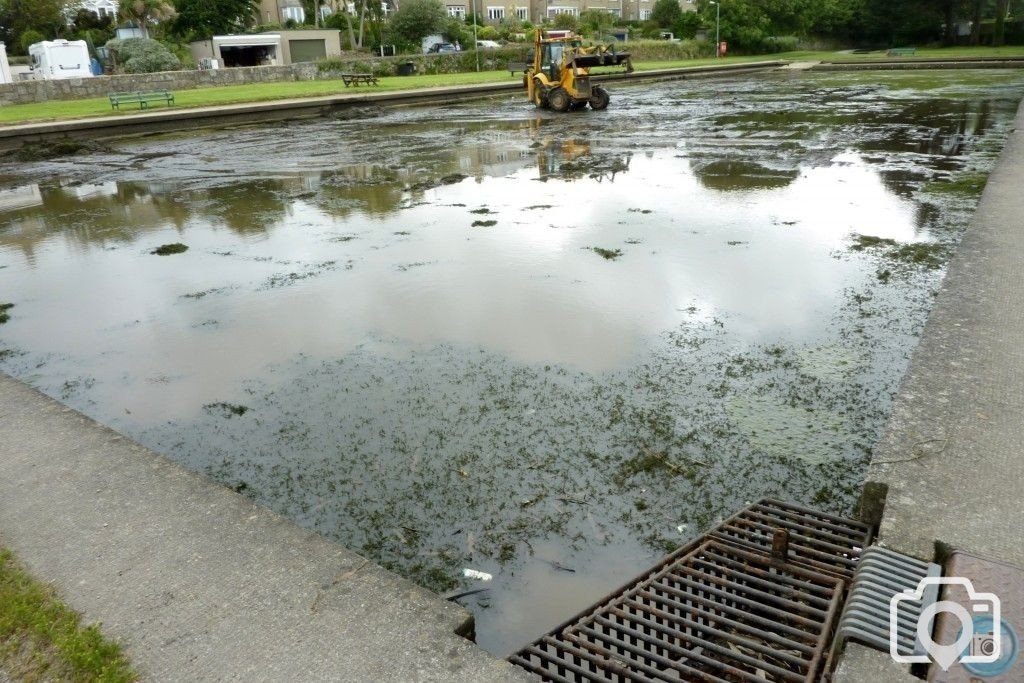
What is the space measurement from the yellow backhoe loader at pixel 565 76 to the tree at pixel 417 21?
127ft

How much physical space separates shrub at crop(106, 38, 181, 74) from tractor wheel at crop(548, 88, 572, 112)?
2959cm

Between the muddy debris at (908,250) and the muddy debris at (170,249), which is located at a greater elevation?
the muddy debris at (170,249)

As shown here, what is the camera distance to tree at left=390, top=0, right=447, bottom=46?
197 feet

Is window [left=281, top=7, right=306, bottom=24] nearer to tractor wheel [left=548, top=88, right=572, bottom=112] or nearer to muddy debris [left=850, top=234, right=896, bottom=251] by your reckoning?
tractor wheel [left=548, top=88, right=572, bottom=112]

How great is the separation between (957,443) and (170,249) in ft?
27.9

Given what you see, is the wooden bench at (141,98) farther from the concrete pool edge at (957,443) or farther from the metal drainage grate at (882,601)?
the metal drainage grate at (882,601)

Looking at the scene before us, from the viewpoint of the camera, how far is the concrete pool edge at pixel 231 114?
71.1 ft

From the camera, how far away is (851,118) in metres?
19.7

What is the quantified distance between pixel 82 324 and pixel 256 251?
2.47 meters

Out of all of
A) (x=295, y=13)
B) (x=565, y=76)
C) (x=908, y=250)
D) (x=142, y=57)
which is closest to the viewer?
(x=908, y=250)

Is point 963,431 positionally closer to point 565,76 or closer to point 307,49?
point 565,76

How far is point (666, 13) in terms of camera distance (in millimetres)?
71062

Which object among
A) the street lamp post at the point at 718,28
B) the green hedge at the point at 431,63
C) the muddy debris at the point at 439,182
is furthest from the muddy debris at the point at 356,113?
the street lamp post at the point at 718,28

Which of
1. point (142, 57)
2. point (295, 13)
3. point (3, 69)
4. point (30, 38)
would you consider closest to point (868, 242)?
point (3, 69)
